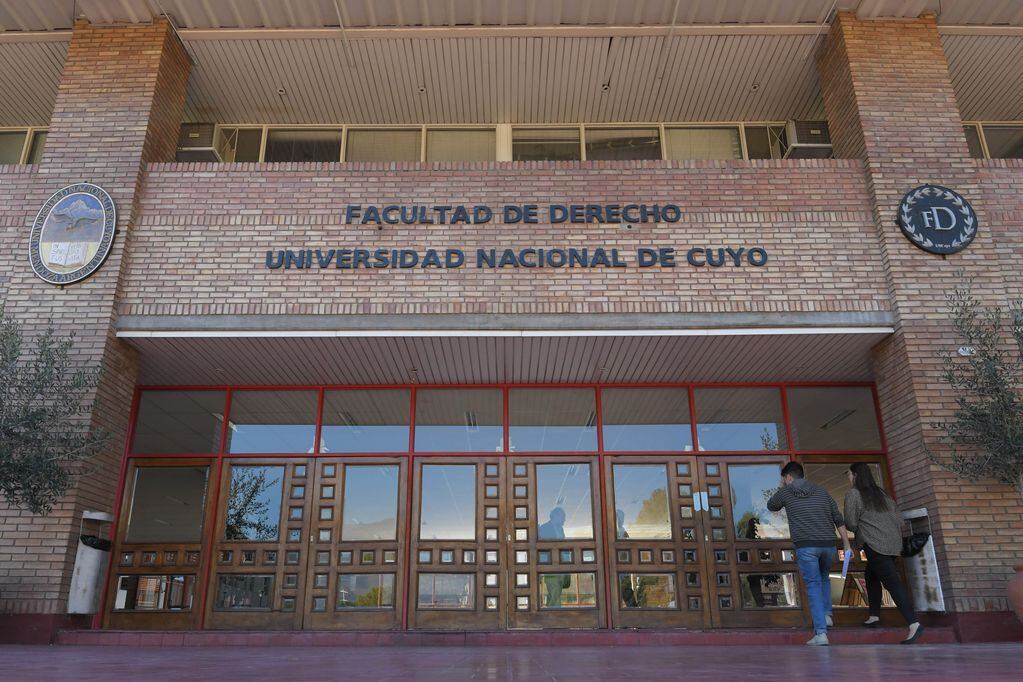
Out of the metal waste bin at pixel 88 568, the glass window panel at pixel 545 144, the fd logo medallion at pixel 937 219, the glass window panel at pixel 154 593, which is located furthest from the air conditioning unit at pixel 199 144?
the fd logo medallion at pixel 937 219

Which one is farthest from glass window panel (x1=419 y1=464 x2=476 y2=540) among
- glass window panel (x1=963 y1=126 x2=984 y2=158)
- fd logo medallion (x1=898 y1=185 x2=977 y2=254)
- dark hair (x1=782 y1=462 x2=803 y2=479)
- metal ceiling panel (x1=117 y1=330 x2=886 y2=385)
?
glass window panel (x1=963 y1=126 x2=984 y2=158)

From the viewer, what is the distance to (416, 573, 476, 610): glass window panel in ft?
30.6

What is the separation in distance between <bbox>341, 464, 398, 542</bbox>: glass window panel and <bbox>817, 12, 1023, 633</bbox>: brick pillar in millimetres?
6230

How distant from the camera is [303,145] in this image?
38.6 feet

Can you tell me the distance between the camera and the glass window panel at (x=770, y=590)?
9.36 meters

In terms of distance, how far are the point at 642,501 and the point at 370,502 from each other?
356 cm

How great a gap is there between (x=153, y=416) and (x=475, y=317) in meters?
4.89

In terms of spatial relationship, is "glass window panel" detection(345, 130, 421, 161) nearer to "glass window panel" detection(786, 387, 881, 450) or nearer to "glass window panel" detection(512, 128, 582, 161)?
"glass window panel" detection(512, 128, 582, 161)

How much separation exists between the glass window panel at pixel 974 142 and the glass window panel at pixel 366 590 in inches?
426

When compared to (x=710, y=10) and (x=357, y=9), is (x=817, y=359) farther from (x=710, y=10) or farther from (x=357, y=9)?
(x=357, y=9)

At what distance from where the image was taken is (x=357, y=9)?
9.84m

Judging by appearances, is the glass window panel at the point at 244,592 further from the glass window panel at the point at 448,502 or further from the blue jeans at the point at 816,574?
the blue jeans at the point at 816,574

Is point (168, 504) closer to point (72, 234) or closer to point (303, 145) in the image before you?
point (72, 234)

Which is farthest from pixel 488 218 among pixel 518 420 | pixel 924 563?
pixel 924 563
